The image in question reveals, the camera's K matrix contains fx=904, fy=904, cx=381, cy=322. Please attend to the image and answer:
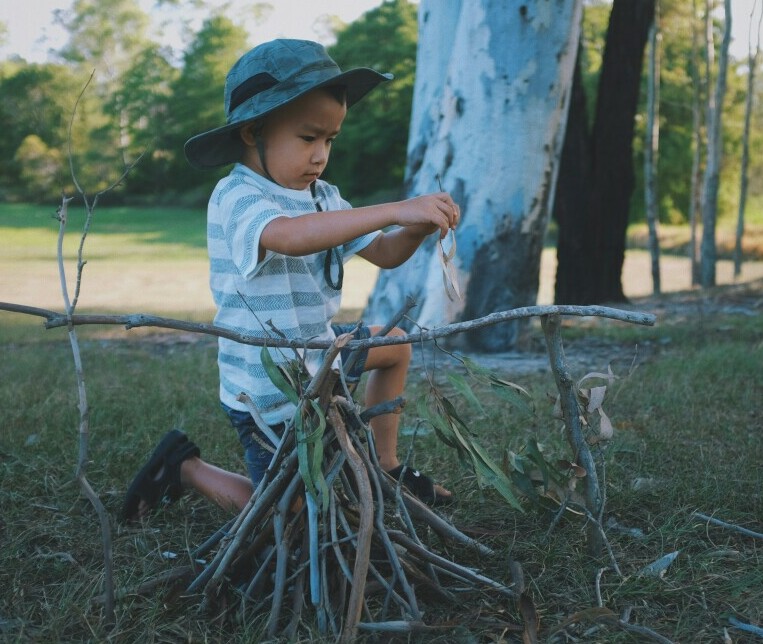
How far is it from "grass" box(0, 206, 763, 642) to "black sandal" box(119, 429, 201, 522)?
6cm

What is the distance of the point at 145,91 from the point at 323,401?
40453 mm

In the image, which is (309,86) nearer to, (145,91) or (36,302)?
(36,302)

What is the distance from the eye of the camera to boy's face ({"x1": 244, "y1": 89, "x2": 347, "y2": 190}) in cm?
248

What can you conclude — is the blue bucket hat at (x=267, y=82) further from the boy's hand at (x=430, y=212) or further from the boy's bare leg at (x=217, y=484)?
the boy's bare leg at (x=217, y=484)

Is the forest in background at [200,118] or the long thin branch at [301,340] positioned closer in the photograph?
the long thin branch at [301,340]

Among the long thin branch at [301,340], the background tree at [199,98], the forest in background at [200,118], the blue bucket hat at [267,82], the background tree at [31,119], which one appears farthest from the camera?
the background tree at [199,98]

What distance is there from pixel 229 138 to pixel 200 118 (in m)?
35.7

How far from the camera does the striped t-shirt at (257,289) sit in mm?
2424

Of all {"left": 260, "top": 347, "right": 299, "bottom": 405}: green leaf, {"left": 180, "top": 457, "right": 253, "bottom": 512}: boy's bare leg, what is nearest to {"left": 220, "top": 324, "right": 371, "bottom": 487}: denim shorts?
{"left": 180, "top": 457, "right": 253, "bottom": 512}: boy's bare leg

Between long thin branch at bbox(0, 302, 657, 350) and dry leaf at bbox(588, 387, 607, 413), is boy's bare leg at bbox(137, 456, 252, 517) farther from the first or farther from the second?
dry leaf at bbox(588, 387, 607, 413)

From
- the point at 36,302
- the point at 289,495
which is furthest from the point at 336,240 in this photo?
the point at 36,302

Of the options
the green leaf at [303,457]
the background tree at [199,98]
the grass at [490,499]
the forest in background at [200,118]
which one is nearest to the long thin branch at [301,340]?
the green leaf at [303,457]

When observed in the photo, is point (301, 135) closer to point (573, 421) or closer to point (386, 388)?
point (386, 388)

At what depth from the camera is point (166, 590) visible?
7.01ft
